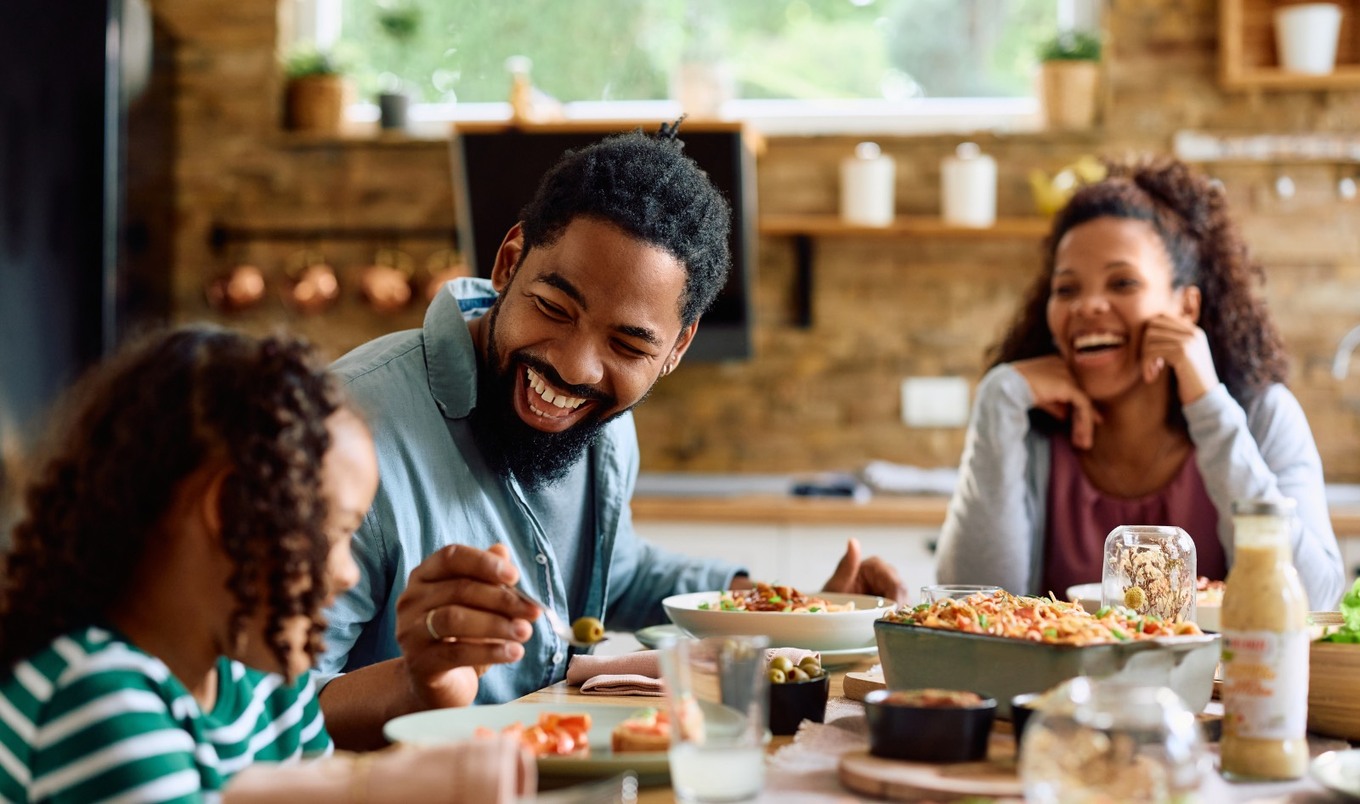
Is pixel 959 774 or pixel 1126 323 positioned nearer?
pixel 959 774

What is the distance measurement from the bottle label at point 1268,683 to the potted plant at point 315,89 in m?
3.66

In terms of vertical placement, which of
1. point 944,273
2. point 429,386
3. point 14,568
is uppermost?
point 944,273

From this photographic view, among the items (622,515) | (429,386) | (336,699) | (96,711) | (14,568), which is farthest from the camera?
(622,515)

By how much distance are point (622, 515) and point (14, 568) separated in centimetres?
111

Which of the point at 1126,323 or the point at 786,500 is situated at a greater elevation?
the point at 1126,323

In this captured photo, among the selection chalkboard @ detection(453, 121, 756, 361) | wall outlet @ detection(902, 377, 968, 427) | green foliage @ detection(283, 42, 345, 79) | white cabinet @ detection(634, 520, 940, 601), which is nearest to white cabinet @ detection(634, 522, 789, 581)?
white cabinet @ detection(634, 520, 940, 601)

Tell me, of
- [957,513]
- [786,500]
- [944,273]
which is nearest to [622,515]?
[957,513]

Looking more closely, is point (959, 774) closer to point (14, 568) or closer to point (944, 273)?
→ point (14, 568)

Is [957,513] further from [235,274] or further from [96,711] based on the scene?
[235,274]

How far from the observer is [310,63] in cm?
425

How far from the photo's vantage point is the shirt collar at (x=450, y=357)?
1.71 m

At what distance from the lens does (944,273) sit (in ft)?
13.6

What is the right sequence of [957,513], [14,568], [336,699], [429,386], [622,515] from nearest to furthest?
[14,568] < [336,699] < [429,386] < [622,515] < [957,513]

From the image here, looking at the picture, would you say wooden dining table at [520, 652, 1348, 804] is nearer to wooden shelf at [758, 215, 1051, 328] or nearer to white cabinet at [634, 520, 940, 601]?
white cabinet at [634, 520, 940, 601]
